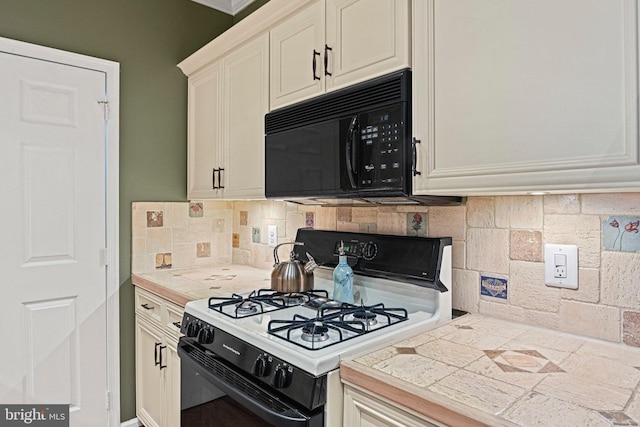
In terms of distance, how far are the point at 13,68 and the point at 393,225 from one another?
78.9 inches

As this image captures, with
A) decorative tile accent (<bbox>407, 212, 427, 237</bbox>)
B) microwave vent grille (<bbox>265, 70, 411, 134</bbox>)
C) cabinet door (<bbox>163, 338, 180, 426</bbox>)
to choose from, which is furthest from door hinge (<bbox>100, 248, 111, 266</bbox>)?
decorative tile accent (<bbox>407, 212, 427, 237</bbox>)

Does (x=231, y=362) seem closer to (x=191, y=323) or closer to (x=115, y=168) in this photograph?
(x=191, y=323)

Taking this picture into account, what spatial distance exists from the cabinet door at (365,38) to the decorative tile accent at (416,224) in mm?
590

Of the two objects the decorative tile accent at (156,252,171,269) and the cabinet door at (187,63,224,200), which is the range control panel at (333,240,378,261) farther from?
the decorative tile accent at (156,252,171,269)

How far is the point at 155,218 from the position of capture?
8.14 feet

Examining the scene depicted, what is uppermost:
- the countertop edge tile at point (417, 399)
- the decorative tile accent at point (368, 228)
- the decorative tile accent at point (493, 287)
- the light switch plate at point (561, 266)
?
the decorative tile accent at point (368, 228)

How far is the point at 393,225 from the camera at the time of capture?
174 cm

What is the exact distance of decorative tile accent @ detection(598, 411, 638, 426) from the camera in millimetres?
766

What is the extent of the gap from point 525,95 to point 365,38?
616mm

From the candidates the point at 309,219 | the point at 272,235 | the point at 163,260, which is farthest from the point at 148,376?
the point at 309,219

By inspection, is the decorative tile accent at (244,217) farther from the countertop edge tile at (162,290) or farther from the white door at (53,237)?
→ the white door at (53,237)

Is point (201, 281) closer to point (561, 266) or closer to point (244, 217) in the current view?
point (244, 217)

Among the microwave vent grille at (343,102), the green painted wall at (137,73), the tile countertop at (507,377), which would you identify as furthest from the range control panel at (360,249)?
the green painted wall at (137,73)

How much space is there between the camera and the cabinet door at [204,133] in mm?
2299
